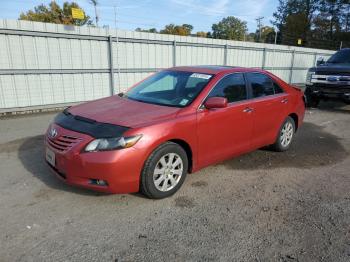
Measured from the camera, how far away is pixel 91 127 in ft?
11.4

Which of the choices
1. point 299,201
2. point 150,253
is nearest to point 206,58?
point 299,201

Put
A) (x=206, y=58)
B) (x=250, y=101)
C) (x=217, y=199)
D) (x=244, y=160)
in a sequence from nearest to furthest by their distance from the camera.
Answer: (x=217, y=199) < (x=250, y=101) < (x=244, y=160) < (x=206, y=58)

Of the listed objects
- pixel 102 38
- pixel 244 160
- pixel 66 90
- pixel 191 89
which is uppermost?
pixel 102 38

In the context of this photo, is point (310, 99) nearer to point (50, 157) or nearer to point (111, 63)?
point (111, 63)

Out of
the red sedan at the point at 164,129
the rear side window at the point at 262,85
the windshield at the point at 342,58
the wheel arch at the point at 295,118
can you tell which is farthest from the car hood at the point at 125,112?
the windshield at the point at 342,58

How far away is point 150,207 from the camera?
3586 millimetres

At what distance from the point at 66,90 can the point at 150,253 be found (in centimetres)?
782

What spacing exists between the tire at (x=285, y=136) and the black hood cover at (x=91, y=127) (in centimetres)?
329

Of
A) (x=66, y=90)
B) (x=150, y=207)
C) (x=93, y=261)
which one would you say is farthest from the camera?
(x=66, y=90)

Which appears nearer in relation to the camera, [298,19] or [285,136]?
[285,136]

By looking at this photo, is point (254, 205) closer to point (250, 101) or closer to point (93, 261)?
point (250, 101)

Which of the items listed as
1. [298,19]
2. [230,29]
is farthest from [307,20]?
[230,29]

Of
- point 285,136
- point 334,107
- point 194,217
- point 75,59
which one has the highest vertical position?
point 75,59

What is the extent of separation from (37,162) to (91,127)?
1.95 m
